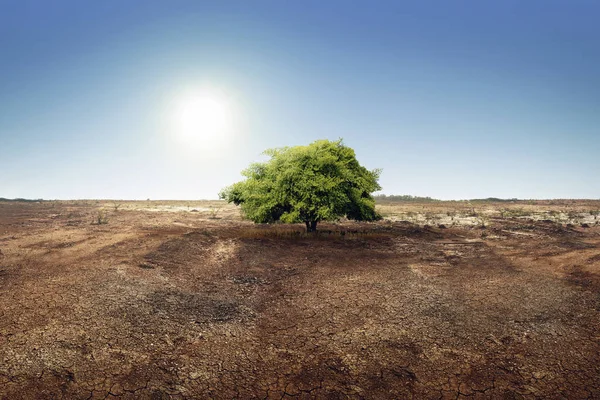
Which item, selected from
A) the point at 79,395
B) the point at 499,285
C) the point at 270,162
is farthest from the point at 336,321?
the point at 270,162

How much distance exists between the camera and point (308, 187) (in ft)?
70.5

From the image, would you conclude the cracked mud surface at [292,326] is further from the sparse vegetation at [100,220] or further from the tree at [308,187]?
the sparse vegetation at [100,220]

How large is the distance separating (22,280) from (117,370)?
773 cm

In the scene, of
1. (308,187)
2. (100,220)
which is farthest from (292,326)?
(100,220)

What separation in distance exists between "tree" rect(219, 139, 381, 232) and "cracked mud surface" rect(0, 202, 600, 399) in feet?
21.1

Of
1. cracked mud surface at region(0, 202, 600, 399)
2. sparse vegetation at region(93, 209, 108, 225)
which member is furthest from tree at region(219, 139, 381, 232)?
sparse vegetation at region(93, 209, 108, 225)

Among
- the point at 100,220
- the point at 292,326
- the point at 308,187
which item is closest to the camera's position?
the point at 292,326

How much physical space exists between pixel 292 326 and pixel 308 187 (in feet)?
44.5

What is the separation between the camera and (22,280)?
1117 centimetres

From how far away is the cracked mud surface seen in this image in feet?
20.1

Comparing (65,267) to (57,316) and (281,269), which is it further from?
(281,269)

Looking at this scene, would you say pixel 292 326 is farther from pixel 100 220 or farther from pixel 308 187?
pixel 100 220

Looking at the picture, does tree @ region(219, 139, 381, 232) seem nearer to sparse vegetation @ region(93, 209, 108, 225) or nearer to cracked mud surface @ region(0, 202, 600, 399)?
cracked mud surface @ region(0, 202, 600, 399)

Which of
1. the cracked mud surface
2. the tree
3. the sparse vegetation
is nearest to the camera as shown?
the cracked mud surface
